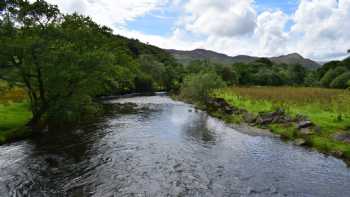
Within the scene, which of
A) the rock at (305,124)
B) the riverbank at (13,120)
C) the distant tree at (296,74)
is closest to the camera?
the riverbank at (13,120)

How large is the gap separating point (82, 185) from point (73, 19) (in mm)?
23255

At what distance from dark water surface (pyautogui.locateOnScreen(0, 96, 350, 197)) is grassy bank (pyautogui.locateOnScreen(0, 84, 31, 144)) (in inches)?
82.8

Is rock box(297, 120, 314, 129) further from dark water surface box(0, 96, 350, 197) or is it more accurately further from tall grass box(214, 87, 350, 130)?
dark water surface box(0, 96, 350, 197)

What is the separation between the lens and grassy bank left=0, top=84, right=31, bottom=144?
2923 cm

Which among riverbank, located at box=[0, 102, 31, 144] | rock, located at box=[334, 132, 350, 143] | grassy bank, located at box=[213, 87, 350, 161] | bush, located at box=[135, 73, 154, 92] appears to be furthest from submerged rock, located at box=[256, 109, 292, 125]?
bush, located at box=[135, 73, 154, 92]

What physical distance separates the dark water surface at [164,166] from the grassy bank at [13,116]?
6.90ft

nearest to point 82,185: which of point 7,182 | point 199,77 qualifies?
point 7,182

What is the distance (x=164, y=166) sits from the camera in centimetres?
2223

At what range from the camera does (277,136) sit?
3297 cm

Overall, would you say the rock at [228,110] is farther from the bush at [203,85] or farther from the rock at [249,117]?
the bush at [203,85]

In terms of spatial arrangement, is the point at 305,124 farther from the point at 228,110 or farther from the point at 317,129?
the point at 228,110

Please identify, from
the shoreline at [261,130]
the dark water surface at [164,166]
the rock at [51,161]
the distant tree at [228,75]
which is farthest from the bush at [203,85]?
the distant tree at [228,75]

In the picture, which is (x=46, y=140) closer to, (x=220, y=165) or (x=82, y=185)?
(x=82, y=185)

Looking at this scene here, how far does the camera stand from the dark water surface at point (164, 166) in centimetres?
1802
